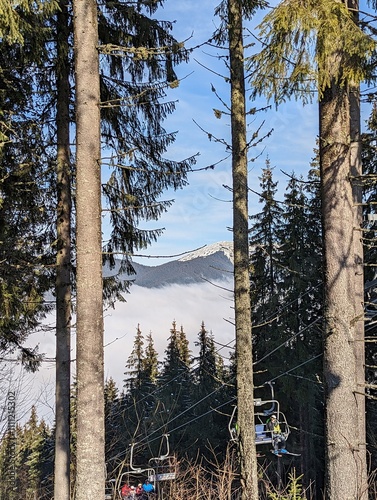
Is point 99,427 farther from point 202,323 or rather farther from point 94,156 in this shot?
point 202,323

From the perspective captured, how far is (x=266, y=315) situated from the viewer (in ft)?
70.8

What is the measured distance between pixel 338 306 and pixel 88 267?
2.48m

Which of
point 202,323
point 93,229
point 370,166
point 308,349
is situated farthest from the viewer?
point 202,323

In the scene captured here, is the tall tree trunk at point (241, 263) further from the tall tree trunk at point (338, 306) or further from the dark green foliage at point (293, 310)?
the dark green foliage at point (293, 310)

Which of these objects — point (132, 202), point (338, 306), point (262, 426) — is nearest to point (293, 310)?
point (262, 426)

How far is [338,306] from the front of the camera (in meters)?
4.97

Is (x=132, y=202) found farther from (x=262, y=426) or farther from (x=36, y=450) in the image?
(x=36, y=450)

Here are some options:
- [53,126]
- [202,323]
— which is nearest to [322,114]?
[53,126]

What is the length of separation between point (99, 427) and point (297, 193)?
62.2ft

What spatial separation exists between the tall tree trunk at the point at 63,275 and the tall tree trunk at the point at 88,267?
288cm

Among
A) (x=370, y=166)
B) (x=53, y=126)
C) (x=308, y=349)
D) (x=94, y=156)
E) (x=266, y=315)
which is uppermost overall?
(x=370, y=166)

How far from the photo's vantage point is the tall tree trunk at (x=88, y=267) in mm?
4910

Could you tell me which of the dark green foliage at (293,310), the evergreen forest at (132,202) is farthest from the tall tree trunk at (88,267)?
the dark green foliage at (293,310)

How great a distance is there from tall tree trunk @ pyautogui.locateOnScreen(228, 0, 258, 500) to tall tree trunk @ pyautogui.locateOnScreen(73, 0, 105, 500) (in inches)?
76.1
